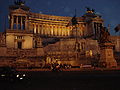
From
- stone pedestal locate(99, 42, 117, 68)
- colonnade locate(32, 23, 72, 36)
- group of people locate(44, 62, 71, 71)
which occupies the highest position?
colonnade locate(32, 23, 72, 36)

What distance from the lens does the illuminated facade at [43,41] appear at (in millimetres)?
35844

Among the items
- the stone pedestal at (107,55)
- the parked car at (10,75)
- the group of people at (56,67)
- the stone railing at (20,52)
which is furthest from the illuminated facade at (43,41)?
the parked car at (10,75)

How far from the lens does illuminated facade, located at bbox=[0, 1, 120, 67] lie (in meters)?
35.8

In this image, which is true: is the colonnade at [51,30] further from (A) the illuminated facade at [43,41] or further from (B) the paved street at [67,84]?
(B) the paved street at [67,84]

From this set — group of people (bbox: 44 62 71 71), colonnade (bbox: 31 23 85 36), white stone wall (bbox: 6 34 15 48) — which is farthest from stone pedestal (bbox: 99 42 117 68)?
colonnade (bbox: 31 23 85 36)

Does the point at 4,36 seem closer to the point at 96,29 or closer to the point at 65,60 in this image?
the point at 65,60

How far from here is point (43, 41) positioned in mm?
66500

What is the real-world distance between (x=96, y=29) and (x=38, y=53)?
53240 millimetres

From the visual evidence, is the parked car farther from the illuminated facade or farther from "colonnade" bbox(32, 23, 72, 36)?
"colonnade" bbox(32, 23, 72, 36)

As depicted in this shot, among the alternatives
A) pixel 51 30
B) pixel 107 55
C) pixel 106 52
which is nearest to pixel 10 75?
pixel 106 52

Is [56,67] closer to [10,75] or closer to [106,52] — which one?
[106,52]

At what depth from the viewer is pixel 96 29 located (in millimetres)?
85375

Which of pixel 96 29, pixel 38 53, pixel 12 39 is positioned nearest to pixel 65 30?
pixel 96 29

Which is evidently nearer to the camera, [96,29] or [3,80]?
[3,80]
